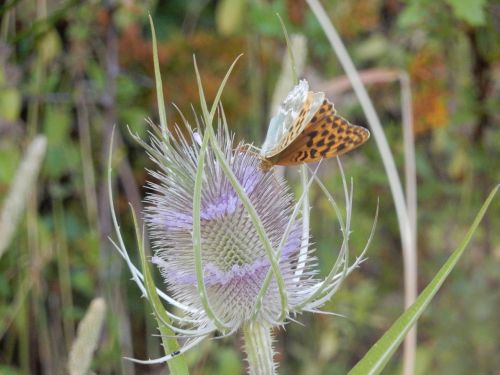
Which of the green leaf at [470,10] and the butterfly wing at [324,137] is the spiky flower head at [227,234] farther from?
the green leaf at [470,10]

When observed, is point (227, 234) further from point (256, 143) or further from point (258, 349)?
point (256, 143)

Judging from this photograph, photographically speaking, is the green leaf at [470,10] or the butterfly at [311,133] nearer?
the butterfly at [311,133]

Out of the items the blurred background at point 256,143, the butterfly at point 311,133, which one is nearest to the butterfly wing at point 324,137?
the butterfly at point 311,133

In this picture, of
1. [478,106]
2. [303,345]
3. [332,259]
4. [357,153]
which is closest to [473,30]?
[478,106]

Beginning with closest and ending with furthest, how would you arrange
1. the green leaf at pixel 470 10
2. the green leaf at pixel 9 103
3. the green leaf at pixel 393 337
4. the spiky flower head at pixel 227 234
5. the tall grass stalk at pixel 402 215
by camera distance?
the green leaf at pixel 393 337 → the spiky flower head at pixel 227 234 → the tall grass stalk at pixel 402 215 → the green leaf at pixel 470 10 → the green leaf at pixel 9 103

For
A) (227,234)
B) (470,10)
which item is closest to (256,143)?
(470,10)

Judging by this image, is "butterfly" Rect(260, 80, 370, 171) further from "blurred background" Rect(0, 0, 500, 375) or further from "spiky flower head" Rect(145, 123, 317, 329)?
"blurred background" Rect(0, 0, 500, 375)

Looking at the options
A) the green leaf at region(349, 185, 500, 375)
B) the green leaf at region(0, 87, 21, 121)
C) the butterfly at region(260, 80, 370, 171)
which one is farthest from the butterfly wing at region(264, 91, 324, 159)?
the green leaf at region(0, 87, 21, 121)

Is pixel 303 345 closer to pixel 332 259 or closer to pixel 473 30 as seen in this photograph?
pixel 332 259
